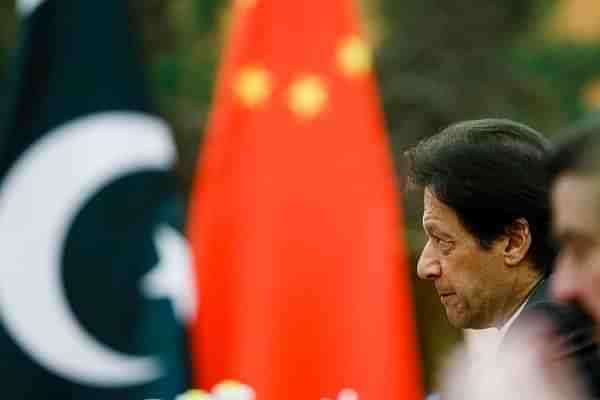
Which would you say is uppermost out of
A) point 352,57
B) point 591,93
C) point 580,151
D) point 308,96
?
point 591,93

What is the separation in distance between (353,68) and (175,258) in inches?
33.2

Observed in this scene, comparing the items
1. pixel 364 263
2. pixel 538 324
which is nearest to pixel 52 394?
pixel 364 263

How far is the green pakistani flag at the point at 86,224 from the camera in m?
3.46

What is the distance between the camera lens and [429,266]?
2502 millimetres

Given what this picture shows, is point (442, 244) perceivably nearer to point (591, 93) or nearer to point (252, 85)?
point (252, 85)

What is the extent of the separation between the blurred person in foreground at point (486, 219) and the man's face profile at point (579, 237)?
19.8 inches

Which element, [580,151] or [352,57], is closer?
[580,151]

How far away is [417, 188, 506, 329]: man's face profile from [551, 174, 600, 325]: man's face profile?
0.64m

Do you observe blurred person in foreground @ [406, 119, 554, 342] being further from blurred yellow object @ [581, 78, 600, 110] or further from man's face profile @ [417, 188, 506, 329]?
blurred yellow object @ [581, 78, 600, 110]

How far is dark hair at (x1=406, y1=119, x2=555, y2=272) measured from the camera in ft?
7.65

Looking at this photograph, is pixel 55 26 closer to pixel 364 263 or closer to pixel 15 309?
pixel 15 309

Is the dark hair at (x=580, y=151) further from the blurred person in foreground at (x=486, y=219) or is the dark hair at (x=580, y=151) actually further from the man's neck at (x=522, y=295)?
the man's neck at (x=522, y=295)

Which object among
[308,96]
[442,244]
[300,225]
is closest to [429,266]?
[442,244]

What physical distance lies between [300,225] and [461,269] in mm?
1343
